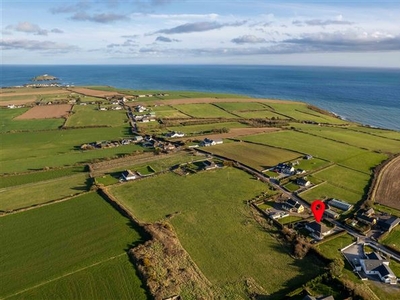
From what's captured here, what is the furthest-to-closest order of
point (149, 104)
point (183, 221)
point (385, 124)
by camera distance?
1. point (149, 104)
2. point (385, 124)
3. point (183, 221)

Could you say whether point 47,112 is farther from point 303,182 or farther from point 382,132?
point 382,132

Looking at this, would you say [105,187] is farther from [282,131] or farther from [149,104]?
[149,104]

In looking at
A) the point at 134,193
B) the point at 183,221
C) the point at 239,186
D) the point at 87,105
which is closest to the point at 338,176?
the point at 239,186

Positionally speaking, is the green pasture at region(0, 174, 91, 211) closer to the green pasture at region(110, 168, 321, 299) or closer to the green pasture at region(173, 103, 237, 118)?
the green pasture at region(110, 168, 321, 299)

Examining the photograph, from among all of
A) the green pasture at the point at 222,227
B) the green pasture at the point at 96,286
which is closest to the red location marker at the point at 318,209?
the green pasture at the point at 222,227

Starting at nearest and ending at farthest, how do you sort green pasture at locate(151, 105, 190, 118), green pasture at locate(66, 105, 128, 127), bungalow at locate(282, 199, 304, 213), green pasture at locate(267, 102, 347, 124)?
1. bungalow at locate(282, 199, 304, 213)
2. green pasture at locate(66, 105, 128, 127)
3. green pasture at locate(151, 105, 190, 118)
4. green pasture at locate(267, 102, 347, 124)

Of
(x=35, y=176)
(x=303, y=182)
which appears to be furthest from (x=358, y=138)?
(x=35, y=176)

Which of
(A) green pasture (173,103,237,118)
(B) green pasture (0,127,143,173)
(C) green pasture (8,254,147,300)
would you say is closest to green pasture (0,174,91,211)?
(B) green pasture (0,127,143,173)
